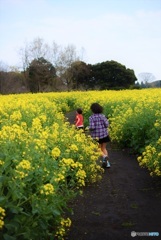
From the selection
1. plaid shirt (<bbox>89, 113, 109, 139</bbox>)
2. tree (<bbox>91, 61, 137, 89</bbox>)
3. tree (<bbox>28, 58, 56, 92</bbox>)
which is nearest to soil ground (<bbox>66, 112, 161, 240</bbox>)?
plaid shirt (<bbox>89, 113, 109, 139</bbox>)

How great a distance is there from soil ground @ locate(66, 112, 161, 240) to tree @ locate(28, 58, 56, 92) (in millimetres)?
52242

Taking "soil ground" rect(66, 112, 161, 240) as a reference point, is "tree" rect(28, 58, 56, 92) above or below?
above

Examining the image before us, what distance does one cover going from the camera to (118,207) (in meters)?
6.00

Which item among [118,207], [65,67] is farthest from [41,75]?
[118,207]

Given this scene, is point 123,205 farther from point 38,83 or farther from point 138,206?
point 38,83

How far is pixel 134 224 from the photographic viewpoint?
5250 mm

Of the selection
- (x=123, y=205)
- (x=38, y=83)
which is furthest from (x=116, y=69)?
(x=123, y=205)

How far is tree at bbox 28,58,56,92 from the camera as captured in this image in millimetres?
59625

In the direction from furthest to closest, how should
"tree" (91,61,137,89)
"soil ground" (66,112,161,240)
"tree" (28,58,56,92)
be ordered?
1. "tree" (91,61,137,89)
2. "tree" (28,58,56,92)
3. "soil ground" (66,112,161,240)

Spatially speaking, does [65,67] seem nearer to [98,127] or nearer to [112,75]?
[112,75]

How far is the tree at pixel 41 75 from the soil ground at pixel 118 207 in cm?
5224

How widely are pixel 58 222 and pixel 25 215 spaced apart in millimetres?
869

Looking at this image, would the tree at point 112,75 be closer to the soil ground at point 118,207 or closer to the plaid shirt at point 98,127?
the plaid shirt at point 98,127

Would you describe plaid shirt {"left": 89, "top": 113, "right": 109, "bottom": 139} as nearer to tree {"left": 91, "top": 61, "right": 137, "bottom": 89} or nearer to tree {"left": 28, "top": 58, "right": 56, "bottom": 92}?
tree {"left": 28, "top": 58, "right": 56, "bottom": 92}
